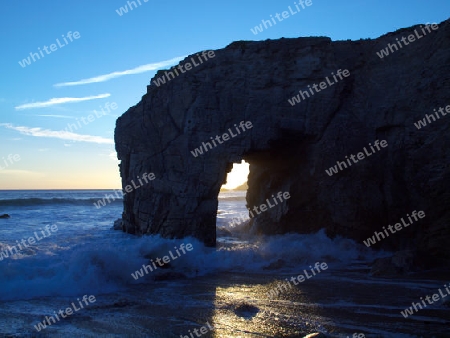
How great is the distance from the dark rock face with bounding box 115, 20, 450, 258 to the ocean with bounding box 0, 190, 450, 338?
54.3 inches

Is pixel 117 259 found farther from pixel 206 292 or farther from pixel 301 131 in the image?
pixel 301 131

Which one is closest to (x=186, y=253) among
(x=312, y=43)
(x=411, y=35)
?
(x=312, y=43)

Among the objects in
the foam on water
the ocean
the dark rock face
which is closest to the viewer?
the ocean

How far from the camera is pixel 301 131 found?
16172 mm

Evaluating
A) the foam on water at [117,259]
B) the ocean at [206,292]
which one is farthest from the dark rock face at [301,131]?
the ocean at [206,292]

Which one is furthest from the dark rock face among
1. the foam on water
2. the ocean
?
the ocean

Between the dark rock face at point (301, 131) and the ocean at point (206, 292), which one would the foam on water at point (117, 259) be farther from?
the dark rock face at point (301, 131)

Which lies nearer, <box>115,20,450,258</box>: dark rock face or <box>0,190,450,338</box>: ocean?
<box>0,190,450,338</box>: ocean

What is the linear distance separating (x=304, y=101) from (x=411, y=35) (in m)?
4.57

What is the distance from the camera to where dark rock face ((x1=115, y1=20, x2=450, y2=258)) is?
1457 centimetres

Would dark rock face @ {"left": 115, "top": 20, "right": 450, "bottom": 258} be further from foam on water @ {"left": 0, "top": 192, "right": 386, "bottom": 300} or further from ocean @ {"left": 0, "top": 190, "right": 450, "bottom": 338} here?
ocean @ {"left": 0, "top": 190, "right": 450, "bottom": 338}

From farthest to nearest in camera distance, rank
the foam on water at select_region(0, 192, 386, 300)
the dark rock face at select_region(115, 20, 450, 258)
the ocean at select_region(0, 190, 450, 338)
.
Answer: the dark rock face at select_region(115, 20, 450, 258) → the foam on water at select_region(0, 192, 386, 300) → the ocean at select_region(0, 190, 450, 338)

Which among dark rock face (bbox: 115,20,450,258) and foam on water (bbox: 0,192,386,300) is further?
dark rock face (bbox: 115,20,450,258)

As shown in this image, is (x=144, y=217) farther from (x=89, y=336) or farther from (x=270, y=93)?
(x=89, y=336)
